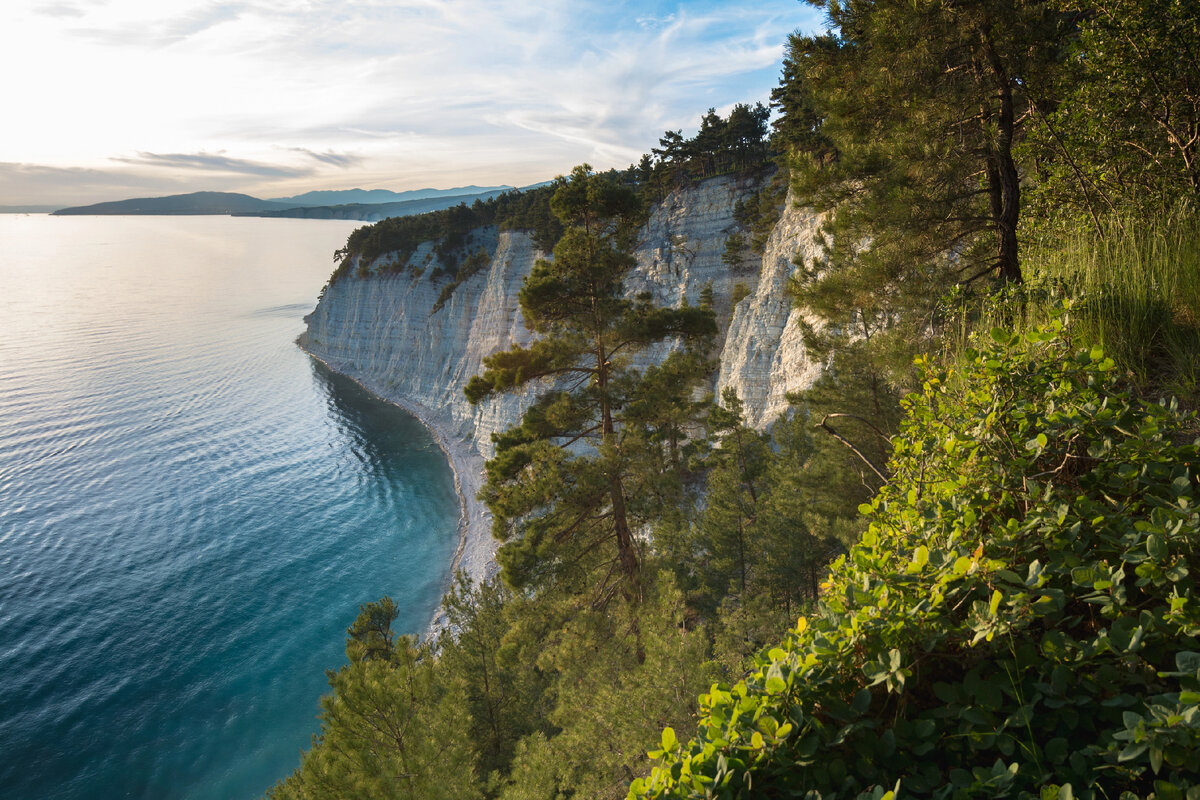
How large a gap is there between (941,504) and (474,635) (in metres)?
14.9

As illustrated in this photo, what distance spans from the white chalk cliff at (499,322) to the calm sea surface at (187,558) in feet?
12.2

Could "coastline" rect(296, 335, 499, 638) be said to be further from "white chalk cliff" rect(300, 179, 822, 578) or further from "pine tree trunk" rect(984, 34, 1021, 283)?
"pine tree trunk" rect(984, 34, 1021, 283)

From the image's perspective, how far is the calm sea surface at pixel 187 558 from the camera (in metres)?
24.1

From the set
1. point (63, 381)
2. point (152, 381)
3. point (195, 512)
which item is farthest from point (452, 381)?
point (63, 381)

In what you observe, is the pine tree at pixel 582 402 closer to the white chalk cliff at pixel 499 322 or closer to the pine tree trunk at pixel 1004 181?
the pine tree trunk at pixel 1004 181

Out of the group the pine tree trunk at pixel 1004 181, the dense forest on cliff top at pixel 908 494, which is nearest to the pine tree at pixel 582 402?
the dense forest on cliff top at pixel 908 494

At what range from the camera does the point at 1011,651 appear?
2.16 meters

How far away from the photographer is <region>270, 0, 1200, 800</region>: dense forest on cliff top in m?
2.06

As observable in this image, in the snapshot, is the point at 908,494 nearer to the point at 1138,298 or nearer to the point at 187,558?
the point at 1138,298

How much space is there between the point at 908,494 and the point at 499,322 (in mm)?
53477

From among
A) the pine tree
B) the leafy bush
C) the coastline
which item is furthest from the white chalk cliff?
the leafy bush

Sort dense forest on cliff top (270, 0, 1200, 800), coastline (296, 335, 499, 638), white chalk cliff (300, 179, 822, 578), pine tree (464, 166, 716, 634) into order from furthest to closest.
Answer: coastline (296, 335, 499, 638) → white chalk cliff (300, 179, 822, 578) → pine tree (464, 166, 716, 634) → dense forest on cliff top (270, 0, 1200, 800)

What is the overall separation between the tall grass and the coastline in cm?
2121

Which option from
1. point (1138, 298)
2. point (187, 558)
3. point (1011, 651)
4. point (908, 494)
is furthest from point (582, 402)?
point (187, 558)
